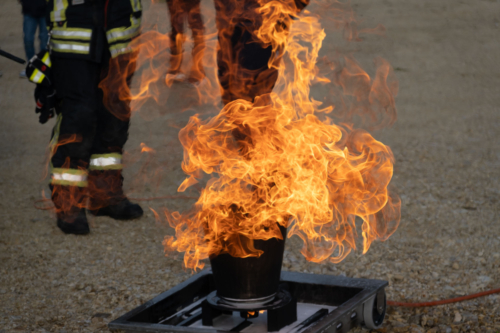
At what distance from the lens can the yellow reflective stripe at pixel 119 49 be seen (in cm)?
423

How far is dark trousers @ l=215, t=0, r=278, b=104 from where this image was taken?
3.18m

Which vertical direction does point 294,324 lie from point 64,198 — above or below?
above

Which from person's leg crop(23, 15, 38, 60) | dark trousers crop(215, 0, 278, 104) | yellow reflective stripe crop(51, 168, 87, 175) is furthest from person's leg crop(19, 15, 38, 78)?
dark trousers crop(215, 0, 278, 104)

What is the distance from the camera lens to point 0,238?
438 cm

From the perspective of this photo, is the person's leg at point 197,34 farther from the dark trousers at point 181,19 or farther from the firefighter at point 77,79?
the firefighter at point 77,79

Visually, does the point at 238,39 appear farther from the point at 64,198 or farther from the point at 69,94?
the point at 64,198

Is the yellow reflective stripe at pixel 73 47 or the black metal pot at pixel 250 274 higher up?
the yellow reflective stripe at pixel 73 47

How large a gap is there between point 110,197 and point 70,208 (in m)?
0.37

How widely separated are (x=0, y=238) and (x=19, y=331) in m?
1.50

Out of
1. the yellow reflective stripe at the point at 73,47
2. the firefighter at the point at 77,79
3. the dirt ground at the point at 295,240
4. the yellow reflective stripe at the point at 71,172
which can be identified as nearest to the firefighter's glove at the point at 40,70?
the firefighter at the point at 77,79

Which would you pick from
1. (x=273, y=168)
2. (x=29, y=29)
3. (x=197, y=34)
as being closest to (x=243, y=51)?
(x=273, y=168)

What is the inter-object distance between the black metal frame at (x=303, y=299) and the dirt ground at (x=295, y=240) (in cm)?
28

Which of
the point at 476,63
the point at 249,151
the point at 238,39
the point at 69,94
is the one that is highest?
the point at 238,39

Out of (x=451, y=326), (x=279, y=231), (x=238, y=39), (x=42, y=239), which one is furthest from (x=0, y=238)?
(x=451, y=326)
